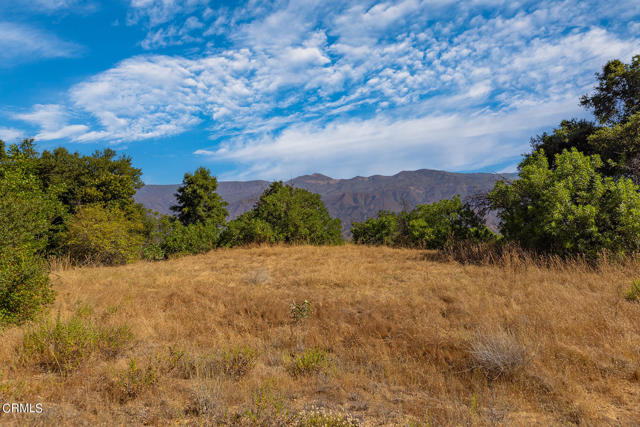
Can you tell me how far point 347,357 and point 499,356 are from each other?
192cm

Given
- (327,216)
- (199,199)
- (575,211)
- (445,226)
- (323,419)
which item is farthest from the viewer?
(199,199)

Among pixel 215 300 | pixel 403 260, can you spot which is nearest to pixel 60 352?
pixel 215 300

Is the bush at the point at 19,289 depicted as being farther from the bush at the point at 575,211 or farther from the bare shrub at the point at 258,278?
the bush at the point at 575,211

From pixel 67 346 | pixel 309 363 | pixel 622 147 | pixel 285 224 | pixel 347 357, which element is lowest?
pixel 347 357

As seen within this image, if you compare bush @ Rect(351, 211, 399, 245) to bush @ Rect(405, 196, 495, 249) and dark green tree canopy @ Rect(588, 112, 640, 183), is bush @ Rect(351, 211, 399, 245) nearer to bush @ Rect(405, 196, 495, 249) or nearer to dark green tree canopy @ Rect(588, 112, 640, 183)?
bush @ Rect(405, 196, 495, 249)

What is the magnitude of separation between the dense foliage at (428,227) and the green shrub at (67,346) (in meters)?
12.1

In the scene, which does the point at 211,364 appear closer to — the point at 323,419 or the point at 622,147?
the point at 323,419

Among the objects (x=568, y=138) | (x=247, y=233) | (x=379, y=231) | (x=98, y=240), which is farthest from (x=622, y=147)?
(x=98, y=240)

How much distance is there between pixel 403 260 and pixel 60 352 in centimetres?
1009

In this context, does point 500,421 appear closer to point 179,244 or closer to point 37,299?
point 37,299

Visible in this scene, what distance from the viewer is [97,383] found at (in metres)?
3.62

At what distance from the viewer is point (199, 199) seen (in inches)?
1105

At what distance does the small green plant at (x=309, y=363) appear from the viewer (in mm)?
3990

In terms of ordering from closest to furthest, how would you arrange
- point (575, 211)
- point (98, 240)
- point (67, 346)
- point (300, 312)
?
1. point (67, 346)
2. point (300, 312)
3. point (575, 211)
4. point (98, 240)
